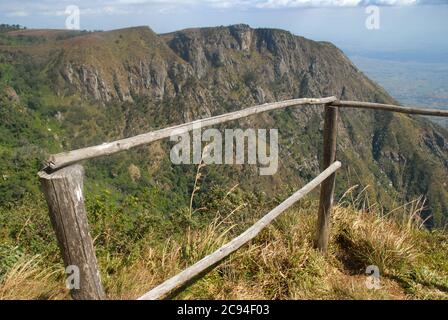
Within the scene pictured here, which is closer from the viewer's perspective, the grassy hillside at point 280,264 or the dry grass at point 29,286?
the dry grass at point 29,286

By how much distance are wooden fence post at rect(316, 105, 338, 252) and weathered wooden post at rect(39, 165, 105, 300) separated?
2113mm

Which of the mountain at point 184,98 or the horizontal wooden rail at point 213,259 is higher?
the horizontal wooden rail at point 213,259

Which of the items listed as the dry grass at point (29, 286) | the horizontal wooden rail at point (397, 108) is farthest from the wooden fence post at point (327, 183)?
the dry grass at point (29, 286)

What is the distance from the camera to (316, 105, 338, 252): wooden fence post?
3357 millimetres

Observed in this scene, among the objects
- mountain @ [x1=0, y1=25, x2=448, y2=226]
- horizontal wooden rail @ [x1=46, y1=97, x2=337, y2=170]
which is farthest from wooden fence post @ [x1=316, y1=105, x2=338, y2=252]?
mountain @ [x1=0, y1=25, x2=448, y2=226]

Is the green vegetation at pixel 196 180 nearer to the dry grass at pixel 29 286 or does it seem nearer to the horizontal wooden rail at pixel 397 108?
the dry grass at pixel 29 286

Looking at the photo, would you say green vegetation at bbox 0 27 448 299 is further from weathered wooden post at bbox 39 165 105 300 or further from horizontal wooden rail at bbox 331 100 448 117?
horizontal wooden rail at bbox 331 100 448 117

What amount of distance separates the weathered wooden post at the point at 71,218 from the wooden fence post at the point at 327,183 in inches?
83.2

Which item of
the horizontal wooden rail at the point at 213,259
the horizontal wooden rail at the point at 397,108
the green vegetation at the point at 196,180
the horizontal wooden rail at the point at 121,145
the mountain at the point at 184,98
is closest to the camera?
the horizontal wooden rail at the point at 121,145

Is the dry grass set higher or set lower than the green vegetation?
higher

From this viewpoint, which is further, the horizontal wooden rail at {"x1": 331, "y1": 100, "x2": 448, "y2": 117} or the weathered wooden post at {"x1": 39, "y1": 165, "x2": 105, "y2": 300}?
the horizontal wooden rail at {"x1": 331, "y1": 100, "x2": 448, "y2": 117}

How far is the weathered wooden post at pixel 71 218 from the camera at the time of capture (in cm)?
→ 163
